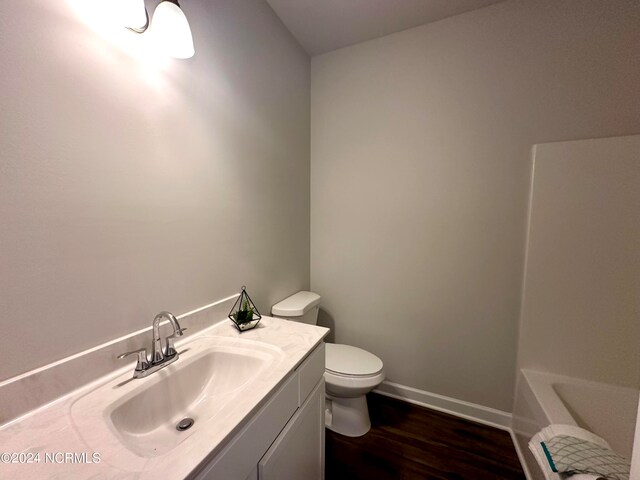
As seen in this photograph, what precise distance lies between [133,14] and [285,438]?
1423mm

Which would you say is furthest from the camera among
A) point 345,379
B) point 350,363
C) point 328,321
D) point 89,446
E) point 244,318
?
point 328,321

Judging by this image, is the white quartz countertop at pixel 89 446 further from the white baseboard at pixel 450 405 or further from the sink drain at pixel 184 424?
the white baseboard at pixel 450 405

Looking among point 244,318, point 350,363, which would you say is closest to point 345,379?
point 350,363

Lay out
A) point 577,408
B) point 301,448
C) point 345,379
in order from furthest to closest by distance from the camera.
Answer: point 345,379, point 577,408, point 301,448

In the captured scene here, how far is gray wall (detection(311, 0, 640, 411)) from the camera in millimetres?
1314

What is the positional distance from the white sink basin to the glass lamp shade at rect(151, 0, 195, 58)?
1.09m

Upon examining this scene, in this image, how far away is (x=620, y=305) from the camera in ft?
4.23

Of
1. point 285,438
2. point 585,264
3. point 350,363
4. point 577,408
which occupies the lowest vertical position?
point 577,408

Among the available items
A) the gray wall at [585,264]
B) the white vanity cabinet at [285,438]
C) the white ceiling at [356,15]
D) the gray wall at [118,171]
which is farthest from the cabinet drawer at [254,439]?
the white ceiling at [356,15]

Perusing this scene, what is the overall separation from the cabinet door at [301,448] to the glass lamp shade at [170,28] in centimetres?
135

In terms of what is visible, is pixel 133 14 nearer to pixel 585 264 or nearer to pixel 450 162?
pixel 450 162

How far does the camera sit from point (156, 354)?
0.83 m

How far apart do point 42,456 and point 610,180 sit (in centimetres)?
235

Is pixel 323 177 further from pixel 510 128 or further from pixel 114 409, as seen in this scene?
pixel 114 409
